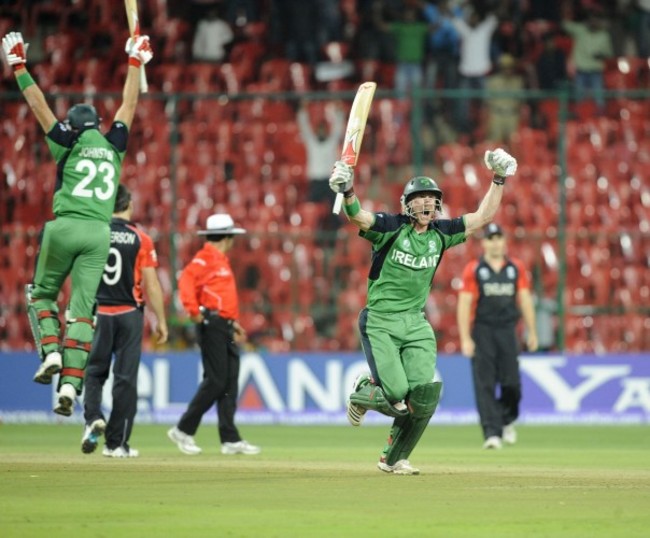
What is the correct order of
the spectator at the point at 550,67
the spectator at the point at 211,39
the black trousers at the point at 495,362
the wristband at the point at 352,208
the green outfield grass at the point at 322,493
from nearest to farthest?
1. the green outfield grass at the point at 322,493
2. the wristband at the point at 352,208
3. the black trousers at the point at 495,362
4. the spectator at the point at 550,67
5. the spectator at the point at 211,39

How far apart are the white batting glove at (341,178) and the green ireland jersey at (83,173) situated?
2.10 metres

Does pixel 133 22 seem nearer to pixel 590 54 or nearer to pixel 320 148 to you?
pixel 320 148

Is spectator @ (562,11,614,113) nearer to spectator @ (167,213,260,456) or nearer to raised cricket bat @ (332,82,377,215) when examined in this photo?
spectator @ (167,213,260,456)

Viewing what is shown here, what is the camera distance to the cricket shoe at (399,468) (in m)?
11.6

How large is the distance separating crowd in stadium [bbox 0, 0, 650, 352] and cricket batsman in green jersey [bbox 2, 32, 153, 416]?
30.6ft

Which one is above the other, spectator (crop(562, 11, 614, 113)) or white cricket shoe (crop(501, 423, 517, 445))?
spectator (crop(562, 11, 614, 113))

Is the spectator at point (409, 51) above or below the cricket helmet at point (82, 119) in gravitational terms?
above

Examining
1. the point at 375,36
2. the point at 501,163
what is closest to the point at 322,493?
the point at 501,163

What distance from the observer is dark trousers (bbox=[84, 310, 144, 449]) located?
1358 cm

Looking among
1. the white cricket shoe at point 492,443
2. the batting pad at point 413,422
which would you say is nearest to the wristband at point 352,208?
the batting pad at point 413,422

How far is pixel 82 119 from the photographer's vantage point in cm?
1189

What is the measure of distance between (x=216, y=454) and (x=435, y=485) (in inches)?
171

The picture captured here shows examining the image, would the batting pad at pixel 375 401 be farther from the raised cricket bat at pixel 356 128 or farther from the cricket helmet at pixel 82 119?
the cricket helmet at pixel 82 119

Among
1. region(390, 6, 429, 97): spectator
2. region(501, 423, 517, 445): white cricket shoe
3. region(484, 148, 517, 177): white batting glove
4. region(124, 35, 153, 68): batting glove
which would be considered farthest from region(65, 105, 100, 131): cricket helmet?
region(390, 6, 429, 97): spectator
